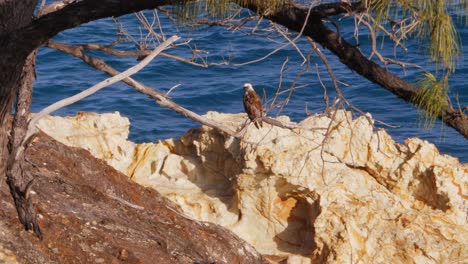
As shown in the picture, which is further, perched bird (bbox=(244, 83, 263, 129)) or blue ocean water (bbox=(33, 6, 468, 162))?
blue ocean water (bbox=(33, 6, 468, 162))

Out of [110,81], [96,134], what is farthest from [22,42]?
[96,134]

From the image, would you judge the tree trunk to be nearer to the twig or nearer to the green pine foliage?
the twig

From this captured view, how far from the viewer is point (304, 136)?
6754 mm

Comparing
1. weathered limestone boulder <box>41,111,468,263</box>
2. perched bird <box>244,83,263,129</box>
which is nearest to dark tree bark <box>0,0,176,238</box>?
weathered limestone boulder <box>41,111,468,263</box>

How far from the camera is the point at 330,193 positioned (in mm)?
6559

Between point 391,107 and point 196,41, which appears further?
point 196,41

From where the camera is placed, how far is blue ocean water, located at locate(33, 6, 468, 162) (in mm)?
12641

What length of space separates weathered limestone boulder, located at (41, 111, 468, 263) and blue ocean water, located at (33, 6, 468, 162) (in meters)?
4.68

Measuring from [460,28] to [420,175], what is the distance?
9648mm

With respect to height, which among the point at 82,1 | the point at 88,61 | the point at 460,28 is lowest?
the point at 460,28

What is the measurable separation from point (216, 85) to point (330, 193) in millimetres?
7952

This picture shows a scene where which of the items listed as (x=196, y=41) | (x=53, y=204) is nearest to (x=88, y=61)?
(x=53, y=204)

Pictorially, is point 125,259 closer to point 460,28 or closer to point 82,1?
point 82,1

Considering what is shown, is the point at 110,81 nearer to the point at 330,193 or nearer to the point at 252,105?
the point at 330,193
